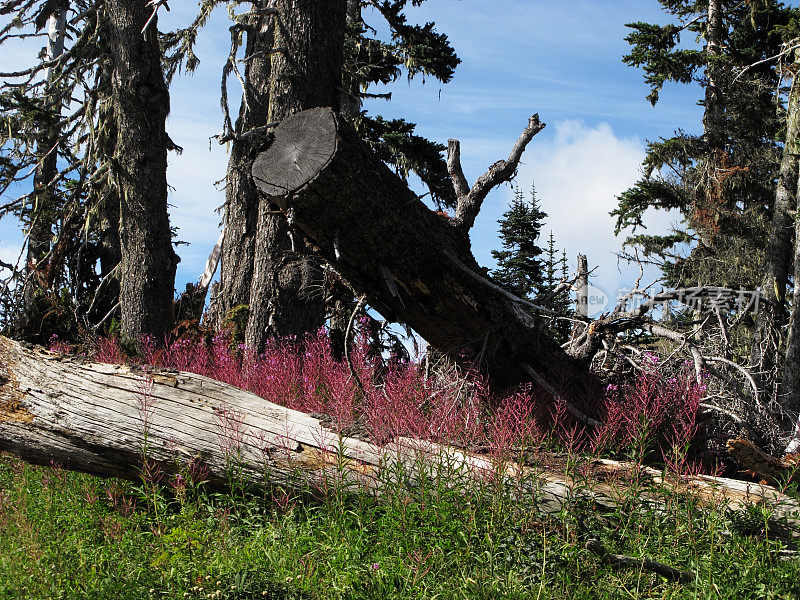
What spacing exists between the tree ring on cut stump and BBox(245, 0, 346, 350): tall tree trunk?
2.72 metres

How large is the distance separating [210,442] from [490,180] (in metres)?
3.60

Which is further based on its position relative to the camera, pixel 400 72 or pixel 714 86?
pixel 714 86

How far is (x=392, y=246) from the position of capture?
4926 mm

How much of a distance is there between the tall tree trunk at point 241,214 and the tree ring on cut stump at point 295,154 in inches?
227

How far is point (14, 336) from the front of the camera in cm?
1157

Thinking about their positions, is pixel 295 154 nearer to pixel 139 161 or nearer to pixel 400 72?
pixel 139 161

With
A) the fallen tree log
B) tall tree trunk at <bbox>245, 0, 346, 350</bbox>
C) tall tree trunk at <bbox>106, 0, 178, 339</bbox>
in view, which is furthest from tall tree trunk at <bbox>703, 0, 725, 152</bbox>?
the fallen tree log

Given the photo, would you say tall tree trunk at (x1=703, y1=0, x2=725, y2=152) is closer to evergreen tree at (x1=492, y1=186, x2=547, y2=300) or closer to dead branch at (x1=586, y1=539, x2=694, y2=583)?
evergreen tree at (x1=492, y1=186, x2=547, y2=300)

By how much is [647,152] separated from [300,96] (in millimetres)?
13265

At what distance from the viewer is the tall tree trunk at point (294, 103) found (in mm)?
8023

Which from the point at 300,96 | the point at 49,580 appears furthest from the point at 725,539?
the point at 300,96

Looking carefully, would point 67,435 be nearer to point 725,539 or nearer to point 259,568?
point 259,568

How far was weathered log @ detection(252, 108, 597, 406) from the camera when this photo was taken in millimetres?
4641

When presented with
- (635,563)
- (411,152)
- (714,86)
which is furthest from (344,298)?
(714,86)
